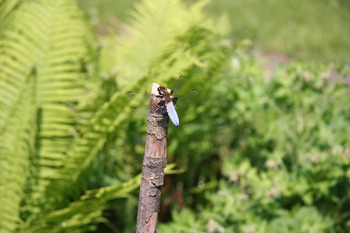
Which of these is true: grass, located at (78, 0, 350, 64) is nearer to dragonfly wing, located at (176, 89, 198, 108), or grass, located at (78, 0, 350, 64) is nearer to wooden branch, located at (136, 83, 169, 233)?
dragonfly wing, located at (176, 89, 198, 108)

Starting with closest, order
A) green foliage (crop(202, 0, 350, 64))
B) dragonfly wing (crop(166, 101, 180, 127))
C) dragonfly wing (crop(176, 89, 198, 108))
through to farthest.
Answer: dragonfly wing (crop(166, 101, 180, 127))
dragonfly wing (crop(176, 89, 198, 108))
green foliage (crop(202, 0, 350, 64))

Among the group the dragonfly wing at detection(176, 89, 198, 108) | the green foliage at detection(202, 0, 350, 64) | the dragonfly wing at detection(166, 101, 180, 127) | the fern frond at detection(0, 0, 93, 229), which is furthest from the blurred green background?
the green foliage at detection(202, 0, 350, 64)

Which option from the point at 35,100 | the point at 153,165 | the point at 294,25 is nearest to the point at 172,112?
the point at 153,165

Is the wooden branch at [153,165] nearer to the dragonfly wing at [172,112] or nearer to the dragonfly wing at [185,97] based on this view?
the dragonfly wing at [172,112]

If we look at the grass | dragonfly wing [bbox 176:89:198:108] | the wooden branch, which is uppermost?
the grass

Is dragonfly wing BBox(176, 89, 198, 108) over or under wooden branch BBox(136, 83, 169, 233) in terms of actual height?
over

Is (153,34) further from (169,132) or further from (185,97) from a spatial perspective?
(185,97)

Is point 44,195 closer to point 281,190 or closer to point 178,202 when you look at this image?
point 178,202

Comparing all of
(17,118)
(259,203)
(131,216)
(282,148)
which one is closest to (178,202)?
(131,216)

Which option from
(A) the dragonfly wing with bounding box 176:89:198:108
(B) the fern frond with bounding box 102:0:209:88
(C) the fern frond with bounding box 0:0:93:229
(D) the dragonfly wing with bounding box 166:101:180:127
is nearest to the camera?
(D) the dragonfly wing with bounding box 166:101:180:127
